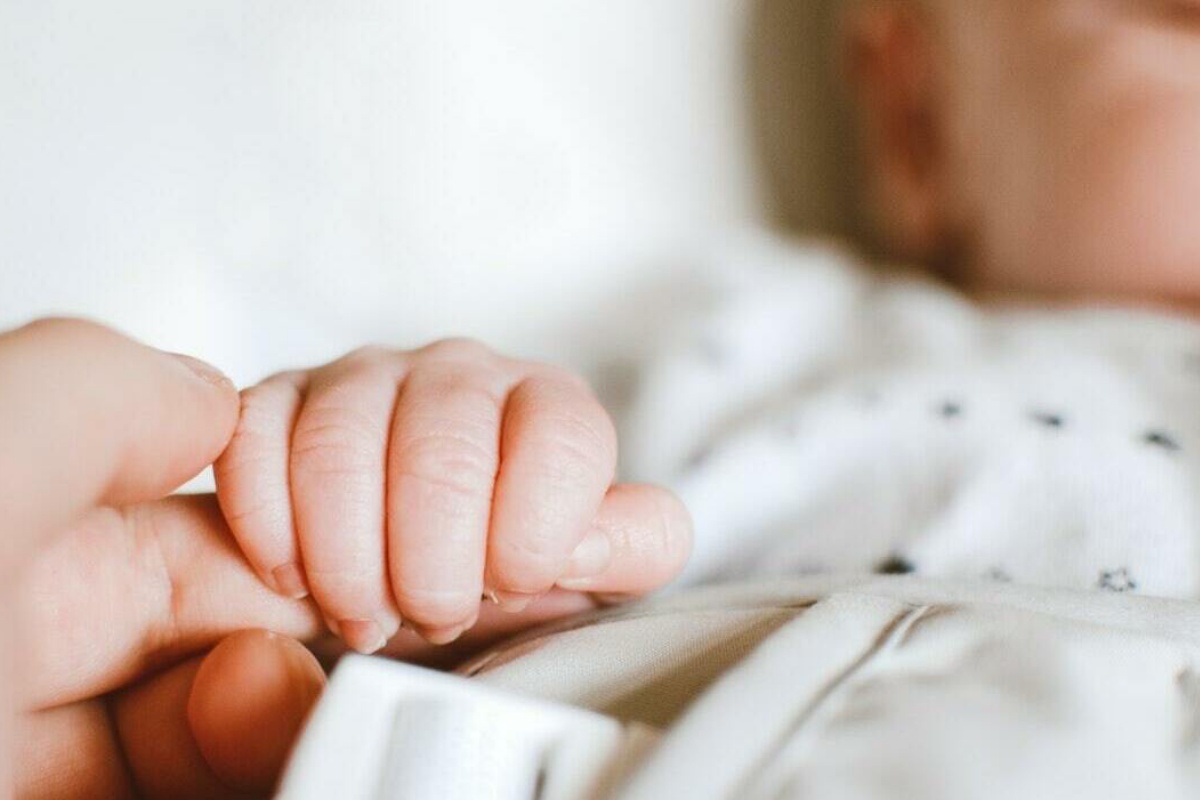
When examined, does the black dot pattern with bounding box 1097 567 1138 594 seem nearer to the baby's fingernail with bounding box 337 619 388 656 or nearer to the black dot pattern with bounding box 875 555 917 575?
the black dot pattern with bounding box 875 555 917 575

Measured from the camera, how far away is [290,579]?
15.8 inches

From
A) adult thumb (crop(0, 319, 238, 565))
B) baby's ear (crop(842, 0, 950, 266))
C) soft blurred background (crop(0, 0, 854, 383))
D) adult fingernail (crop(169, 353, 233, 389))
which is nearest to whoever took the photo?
adult thumb (crop(0, 319, 238, 565))

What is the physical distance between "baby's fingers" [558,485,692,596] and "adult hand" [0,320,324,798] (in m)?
0.11

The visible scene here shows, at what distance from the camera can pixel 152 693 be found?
414 mm

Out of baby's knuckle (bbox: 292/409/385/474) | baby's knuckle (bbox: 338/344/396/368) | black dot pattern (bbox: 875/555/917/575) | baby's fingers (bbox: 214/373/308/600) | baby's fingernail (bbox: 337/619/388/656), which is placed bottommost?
black dot pattern (bbox: 875/555/917/575)

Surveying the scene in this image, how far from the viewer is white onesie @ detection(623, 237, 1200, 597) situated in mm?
543

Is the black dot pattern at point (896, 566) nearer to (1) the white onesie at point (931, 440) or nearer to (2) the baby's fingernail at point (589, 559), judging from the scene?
(1) the white onesie at point (931, 440)

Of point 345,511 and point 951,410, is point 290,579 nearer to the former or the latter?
point 345,511

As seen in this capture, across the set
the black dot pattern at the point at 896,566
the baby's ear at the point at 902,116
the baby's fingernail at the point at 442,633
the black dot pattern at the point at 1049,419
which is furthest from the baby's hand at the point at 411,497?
the baby's ear at the point at 902,116

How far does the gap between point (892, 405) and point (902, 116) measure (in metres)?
0.35

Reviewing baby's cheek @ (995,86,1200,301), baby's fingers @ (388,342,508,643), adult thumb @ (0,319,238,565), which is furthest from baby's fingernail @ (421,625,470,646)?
baby's cheek @ (995,86,1200,301)

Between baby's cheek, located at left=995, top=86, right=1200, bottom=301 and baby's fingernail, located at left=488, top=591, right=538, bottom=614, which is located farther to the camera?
baby's cheek, located at left=995, top=86, right=1200, bottom=301

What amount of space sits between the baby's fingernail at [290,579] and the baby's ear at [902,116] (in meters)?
0.63

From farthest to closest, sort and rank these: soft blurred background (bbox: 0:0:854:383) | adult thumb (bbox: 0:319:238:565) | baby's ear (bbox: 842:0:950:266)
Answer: baby's ear (bbox: 842:0:950:266), soft blurred background (bbox: 0:0:854:383), adult thumb (bbox: 0:319:238:565)
